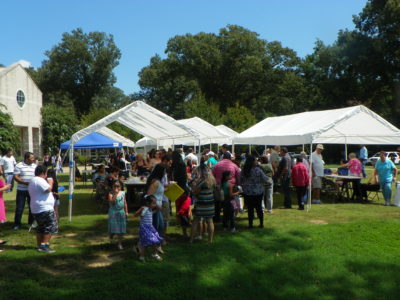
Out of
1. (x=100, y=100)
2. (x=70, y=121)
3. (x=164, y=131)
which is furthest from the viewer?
(x=100, y=100)

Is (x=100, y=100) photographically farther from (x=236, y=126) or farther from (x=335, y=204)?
(x=335, y=204)

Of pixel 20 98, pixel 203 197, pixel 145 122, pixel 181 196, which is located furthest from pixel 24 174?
pixel 20 98

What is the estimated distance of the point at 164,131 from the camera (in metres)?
13.5

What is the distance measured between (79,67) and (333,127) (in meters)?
52.9

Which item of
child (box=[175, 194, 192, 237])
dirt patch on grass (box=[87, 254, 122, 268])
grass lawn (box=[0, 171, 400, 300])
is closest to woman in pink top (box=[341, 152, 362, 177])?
grass lawn (box=[0, 171, 400, 300])

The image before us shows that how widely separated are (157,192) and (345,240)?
385cm

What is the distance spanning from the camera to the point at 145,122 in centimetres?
1255

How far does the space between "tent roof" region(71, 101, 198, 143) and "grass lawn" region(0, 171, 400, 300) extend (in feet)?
8.40

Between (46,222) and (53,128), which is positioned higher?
(53,128)

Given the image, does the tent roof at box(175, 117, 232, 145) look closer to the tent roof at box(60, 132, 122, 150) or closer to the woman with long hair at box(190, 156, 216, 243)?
the tent roof at box(60, 132, 122, 150)

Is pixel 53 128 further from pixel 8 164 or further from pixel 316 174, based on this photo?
pixel 316 174

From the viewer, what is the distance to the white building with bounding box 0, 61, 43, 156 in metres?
34.4

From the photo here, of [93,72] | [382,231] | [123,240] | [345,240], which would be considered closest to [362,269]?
[345,240]

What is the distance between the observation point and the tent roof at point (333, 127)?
1162cm
